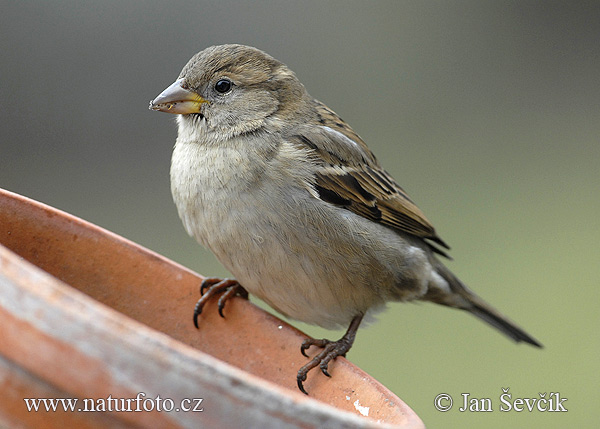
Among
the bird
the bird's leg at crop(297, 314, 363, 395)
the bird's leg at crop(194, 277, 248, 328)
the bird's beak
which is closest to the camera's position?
the bird's leg at crop(297, 314, 363, 395)

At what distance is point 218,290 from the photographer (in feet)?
7.63

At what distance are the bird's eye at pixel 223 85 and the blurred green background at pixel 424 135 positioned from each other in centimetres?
208

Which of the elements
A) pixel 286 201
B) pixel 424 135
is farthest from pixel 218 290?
pixel 424 135

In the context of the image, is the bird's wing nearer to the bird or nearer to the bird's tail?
the bird

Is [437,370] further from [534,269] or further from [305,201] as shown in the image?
Answer: [305,201]

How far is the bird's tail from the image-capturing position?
9.97 ft

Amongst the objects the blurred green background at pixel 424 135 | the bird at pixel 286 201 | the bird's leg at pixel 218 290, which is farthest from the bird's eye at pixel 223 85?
the blurred green background at pixel 424 135

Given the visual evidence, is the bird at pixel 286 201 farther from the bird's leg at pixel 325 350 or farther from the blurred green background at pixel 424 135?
the blurred green background at pixel 424 135

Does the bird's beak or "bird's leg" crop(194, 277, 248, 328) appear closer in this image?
"bird's leg" crop(194, 277, 248, 328)

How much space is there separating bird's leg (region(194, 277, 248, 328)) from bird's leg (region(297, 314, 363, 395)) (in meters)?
0.27

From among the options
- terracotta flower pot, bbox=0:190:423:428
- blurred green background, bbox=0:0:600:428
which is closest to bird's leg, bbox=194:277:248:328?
terracotta flower pot, bbox=0:190:423:428

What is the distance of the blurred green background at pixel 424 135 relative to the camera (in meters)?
5.01

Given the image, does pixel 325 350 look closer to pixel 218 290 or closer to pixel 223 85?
pixel 218 290

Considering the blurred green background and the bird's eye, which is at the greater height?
the bird's eye
